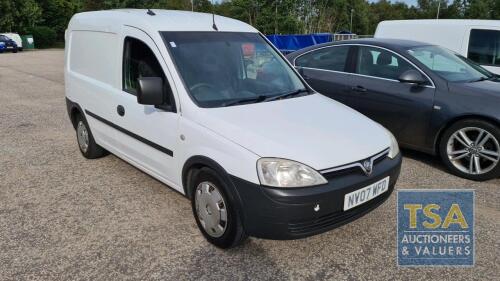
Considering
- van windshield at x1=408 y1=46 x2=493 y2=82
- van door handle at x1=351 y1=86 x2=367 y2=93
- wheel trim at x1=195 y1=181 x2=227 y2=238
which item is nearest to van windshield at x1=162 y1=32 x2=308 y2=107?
wheel trim at x1=195 y1=181 x2=227 y2=238

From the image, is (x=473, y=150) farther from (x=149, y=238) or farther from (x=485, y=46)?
(x=149, y=238)

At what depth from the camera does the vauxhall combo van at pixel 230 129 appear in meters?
2.79

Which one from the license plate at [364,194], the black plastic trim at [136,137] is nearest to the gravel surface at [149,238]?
the license plate at [364,194]

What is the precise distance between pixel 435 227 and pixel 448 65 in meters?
2.62

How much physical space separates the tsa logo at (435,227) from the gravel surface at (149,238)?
0.09 metres

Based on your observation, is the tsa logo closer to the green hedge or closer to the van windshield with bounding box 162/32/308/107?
the van windshield with bounding box 162/32/308/107

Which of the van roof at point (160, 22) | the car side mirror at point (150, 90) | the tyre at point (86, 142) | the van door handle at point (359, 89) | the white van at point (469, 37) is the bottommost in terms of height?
the tyre at point (86, 142)

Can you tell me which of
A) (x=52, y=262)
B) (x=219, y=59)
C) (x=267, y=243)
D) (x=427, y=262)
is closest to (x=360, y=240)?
(x=427, y=262)

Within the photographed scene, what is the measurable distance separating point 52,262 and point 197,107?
1.58 m

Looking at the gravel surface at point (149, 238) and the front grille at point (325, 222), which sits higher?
the front grille at point (325, 222)

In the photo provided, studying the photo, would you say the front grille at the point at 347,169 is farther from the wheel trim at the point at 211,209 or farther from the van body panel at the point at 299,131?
the wheel trim at the point at 211,209

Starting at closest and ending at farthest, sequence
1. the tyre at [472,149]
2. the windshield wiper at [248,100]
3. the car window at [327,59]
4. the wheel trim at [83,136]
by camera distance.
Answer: the windshield wiper at [248,100]
the tyre at [472,149]
the wheel trim at [83,136]
the car window at [327,59]

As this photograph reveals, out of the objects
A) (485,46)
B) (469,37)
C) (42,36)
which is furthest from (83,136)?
(42,36)

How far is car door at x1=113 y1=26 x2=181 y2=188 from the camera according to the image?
11.4 ft
